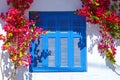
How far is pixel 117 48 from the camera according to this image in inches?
318

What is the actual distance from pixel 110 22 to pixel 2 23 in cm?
214

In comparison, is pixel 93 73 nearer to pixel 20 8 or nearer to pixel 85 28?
pixel 85 28

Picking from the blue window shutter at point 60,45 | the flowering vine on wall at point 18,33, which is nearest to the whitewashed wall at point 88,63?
the blue window shutter at point 60,45

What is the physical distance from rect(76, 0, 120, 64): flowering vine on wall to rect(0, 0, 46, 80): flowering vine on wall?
982mm

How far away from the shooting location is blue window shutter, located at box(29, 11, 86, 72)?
8109 mm

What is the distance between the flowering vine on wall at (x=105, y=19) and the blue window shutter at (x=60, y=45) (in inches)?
12.0

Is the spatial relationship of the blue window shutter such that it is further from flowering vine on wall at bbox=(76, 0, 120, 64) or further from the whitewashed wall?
flowering vine on wall at bbox=(76, 0, 120, 64)

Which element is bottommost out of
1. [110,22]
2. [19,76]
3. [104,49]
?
[19,76]

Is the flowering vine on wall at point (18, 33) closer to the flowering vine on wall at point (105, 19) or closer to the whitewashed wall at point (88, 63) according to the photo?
the whitewashed wall at point (88, 63)

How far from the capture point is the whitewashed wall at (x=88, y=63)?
802 centimetres

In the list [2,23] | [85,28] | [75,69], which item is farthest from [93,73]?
[2,23]

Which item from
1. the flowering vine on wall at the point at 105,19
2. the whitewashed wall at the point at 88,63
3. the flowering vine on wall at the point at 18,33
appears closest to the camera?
the flowering vine on wall at the point at 18,33

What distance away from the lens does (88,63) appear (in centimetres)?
811

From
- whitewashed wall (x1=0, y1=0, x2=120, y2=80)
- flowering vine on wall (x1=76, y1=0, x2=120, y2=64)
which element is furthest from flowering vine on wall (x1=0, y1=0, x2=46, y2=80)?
flowering vine on wall (x1=76, y1=0, x2=120, y2=64)
